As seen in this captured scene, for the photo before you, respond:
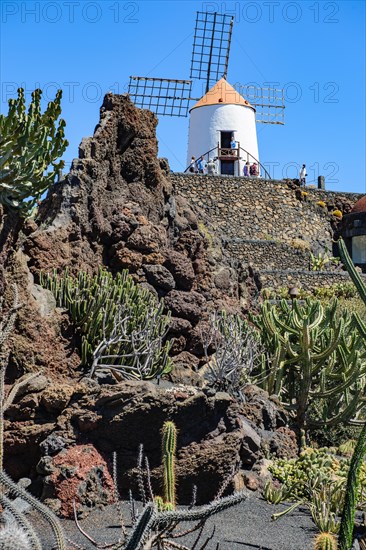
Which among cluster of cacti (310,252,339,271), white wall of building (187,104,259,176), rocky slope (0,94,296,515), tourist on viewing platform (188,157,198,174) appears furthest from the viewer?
white wall of building (187,104,259,176)

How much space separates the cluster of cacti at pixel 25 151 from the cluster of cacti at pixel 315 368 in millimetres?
4019

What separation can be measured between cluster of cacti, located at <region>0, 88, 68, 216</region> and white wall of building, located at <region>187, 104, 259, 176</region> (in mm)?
24177

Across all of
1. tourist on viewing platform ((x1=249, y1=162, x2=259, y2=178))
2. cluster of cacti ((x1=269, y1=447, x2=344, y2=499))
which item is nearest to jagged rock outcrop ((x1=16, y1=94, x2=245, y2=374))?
cluster of cacti ((x1=269, y1=447, x2=344, y2=499))

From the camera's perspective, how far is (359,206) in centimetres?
3164

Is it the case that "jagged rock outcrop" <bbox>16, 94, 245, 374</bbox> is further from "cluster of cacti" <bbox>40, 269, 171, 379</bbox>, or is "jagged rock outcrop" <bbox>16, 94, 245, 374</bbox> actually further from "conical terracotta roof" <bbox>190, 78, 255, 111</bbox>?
"conical terracotta roof" <bbox>190, 78, 255, 111</bbox>

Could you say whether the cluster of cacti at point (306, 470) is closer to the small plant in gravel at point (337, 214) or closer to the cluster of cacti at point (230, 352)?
the cluster of cacti at point (230, 352)

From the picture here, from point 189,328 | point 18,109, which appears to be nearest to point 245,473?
point 189,328

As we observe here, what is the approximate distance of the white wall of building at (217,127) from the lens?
3503cm

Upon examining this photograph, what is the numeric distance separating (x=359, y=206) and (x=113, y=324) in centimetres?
2267

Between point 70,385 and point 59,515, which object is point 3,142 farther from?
point 59,515

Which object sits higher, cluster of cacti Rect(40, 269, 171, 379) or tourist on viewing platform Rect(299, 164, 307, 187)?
tourist on viewing platform Rect(299, 164, 307, 187)

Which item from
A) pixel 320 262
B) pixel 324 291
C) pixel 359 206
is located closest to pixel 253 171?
pixel 359 206

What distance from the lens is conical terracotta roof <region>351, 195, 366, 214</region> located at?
103 ft

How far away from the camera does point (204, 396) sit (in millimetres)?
8930
